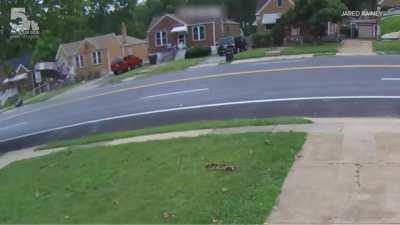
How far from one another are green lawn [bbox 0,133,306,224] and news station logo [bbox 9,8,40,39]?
27.1 ft

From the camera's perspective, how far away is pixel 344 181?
8.36 m

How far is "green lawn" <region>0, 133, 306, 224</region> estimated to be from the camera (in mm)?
7574

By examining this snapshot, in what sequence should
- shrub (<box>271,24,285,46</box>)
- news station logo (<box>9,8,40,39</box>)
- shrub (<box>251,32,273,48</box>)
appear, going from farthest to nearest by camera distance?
shrub (<box>251,32,273,48</box>) → shrub (<box>271,24,285,46</box>) → news station logo (<box>9,8,40,39</box>)

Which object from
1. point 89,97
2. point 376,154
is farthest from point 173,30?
point 376,154

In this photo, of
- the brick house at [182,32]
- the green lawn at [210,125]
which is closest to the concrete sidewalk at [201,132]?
the green lawn at [210,125]

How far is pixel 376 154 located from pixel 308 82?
470 inches

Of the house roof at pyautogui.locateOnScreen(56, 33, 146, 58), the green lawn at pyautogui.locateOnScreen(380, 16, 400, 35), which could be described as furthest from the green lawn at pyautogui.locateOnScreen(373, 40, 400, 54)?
the house roof at pyautogui.locateOnScreen(56, 33, 146, 58)

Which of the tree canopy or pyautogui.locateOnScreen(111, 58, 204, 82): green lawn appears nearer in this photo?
the tree canopy

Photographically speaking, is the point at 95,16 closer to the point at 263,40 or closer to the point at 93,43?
the point at 93,43

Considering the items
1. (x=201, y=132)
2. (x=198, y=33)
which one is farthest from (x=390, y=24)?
(x=201, y=132)

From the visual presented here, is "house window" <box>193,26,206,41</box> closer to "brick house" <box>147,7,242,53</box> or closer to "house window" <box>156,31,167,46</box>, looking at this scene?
"brick house" <box>147,7,242,53</box>

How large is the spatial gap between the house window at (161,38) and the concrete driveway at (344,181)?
1997 inches

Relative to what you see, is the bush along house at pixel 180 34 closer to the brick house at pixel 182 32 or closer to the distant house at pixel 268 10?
the brick house at pixel 182 32

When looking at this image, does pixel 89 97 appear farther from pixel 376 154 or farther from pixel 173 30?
pixel 173 30
